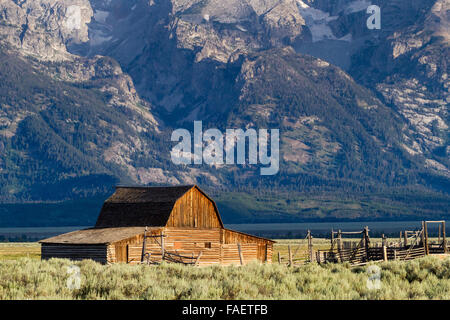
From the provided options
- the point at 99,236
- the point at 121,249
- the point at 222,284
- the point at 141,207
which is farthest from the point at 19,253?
the point at 222,284

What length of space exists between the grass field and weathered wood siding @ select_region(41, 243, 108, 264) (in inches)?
786

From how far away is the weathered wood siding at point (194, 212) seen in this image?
65000 mm

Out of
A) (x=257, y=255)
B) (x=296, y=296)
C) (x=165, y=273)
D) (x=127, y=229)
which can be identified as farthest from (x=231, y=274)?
(x=257, y=255)

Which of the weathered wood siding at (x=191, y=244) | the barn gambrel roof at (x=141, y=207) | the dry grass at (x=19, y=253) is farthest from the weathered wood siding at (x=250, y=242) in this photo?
the dry grass at (x=19, y=253)

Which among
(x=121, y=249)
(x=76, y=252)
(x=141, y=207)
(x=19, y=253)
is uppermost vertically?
(x=141, y=207)

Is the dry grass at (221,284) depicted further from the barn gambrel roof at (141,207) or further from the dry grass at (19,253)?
the dry grass at (19,253)

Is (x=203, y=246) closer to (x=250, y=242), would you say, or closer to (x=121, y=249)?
(x=250, y=242)

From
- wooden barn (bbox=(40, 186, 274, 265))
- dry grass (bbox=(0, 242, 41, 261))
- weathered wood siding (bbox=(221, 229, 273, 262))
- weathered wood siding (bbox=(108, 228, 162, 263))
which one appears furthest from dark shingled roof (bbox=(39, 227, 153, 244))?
weathered wood siding (bbox=(221, 229, 273, 262))

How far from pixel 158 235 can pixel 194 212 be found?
6.51 metres

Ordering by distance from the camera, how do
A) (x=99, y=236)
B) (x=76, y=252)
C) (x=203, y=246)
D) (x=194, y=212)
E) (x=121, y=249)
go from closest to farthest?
1. (x=121, y=249)
2. (x=76, y=252)
3. (x=99, y=236)
4. (x=203, y=246)
5. (x=194, y=212)

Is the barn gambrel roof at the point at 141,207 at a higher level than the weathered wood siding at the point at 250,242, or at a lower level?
higher

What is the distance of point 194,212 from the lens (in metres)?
66.9

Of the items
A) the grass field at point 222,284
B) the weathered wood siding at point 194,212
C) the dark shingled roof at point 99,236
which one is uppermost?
the weathered wood siding at point 194,212
